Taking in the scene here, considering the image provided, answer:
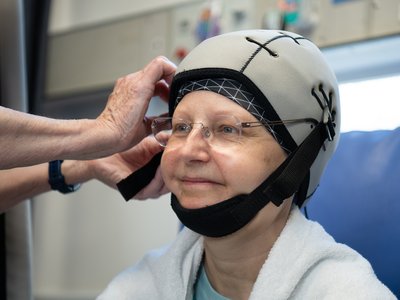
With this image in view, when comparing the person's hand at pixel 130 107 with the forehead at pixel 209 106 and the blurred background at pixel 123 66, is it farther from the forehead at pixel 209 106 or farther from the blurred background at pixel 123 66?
the blurred background at pixel 123 66

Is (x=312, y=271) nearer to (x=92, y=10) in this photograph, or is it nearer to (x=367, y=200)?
(x=367, y=200)

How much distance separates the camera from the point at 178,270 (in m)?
1.17

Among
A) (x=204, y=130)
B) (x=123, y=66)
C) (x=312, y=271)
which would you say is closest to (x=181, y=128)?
(x=204, y=130)

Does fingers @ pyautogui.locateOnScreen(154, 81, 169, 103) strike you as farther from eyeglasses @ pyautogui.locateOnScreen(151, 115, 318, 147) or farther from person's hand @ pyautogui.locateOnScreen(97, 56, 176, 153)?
eyeglasses @ pyautogui.locateOnScreen(151, 115, 318, 147)

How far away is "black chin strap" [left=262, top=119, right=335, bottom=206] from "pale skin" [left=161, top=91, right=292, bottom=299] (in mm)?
24

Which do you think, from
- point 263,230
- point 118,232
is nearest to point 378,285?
point 263,230

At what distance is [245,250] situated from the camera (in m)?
1.05

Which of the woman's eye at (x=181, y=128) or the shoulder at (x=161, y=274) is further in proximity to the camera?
the shoulder at (x=161, y=274)

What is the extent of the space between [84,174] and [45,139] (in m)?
0.31

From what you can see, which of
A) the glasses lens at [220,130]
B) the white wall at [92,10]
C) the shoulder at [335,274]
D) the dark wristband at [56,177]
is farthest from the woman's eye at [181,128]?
the white wall at [92,10]

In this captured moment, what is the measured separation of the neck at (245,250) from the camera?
3.32 ft

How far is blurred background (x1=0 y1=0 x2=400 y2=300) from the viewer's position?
1835 millimetres

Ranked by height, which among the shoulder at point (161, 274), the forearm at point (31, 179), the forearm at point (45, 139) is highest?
the forearm at point (45, 139)

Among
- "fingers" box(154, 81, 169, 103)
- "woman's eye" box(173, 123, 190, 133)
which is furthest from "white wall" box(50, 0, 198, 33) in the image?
"woman's eye" box(173, 123, 190, 133)
